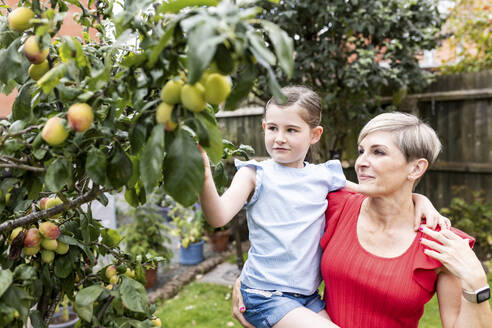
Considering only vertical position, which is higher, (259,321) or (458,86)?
(458,86)

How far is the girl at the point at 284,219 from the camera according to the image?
1522 millimetres

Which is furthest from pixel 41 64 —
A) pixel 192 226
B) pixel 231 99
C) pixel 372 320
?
pixel 192 226

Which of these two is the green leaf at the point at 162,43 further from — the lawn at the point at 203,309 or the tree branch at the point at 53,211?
the lawn at the point at 203,309

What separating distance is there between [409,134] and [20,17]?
1282 millimetres

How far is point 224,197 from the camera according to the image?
1348 millimetres

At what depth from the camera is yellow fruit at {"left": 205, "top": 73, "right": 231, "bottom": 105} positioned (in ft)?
2.25

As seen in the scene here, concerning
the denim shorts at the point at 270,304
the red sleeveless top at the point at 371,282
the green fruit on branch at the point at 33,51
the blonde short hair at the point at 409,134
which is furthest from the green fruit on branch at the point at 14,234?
the blonde short hair at the point at 409,134

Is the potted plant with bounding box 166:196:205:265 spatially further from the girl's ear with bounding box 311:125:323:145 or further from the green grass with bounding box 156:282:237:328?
the girl's ear with bounding box 311:125:323:145

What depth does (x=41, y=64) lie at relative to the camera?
3.07 ft

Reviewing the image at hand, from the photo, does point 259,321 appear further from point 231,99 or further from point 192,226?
point 192,226

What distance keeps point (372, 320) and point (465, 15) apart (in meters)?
5.03

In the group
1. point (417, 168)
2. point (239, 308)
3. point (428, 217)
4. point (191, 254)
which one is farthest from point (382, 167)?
point (191, 254)

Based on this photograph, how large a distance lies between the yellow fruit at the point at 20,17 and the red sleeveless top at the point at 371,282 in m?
1.25

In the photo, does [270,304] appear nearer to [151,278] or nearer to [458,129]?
[151,278]
